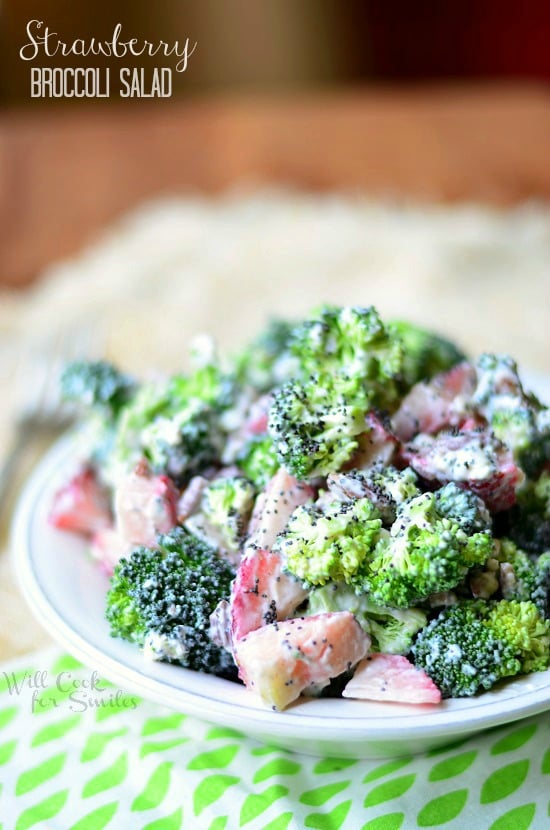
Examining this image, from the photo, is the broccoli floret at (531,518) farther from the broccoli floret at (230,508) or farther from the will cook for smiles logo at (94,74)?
the will cook for smiles logo at (94,74)

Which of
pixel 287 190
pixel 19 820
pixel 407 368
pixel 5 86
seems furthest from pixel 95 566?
pixel 5 86

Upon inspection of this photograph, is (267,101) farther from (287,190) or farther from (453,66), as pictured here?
(453,66)

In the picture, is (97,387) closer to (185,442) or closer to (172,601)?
(185,442)

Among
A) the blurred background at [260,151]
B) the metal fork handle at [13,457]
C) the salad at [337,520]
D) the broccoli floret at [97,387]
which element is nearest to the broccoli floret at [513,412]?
the salad at [337,520]

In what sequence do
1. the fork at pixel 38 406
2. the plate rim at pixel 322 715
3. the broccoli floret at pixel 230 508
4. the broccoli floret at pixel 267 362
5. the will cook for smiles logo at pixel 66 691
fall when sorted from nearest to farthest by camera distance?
the plate rim at pixel 322 715, the broccoli floret at pixel 230 508, the will cook for smiles logo at pixel 66 691, the broccoli floret at pixel 267 362, the fork at pixel 38 406

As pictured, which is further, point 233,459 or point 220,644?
point 233,459

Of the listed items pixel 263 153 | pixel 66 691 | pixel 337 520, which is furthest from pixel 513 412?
pixel 263 153

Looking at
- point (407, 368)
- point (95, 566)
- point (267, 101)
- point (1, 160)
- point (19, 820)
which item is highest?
point (267, 101)
